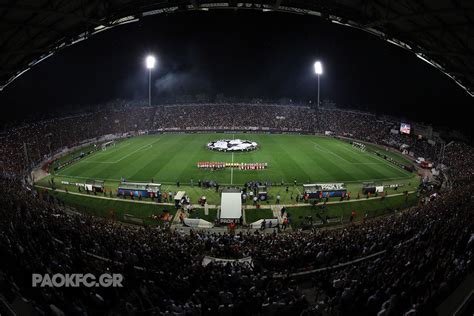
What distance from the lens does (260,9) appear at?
65.1 ft

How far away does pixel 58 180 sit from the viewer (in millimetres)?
42375

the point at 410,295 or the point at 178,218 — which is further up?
the point at 410,295

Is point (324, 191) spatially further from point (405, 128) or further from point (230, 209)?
point (405, 128)

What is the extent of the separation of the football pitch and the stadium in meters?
0.42

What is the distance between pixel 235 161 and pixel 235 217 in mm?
21364

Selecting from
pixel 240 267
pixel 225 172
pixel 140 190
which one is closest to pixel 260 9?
pixel 240 267

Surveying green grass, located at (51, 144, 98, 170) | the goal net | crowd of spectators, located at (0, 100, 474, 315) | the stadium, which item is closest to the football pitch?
the stadium

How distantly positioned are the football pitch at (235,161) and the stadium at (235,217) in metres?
0.42

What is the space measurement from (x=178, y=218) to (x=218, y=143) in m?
29.4

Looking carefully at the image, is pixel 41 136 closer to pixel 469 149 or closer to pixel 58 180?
pixel 58 180

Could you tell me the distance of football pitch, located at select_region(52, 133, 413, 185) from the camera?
42.7 metres

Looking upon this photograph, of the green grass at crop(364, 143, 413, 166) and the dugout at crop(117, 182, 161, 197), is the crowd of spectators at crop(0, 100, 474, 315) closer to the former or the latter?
the dugout at crop(117, 182, 161, 197)

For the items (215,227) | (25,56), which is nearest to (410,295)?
(215,227)

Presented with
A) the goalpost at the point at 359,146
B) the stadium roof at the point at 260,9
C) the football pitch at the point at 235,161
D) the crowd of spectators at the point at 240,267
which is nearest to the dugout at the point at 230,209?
the crowd of spectators at the point at 240,267
